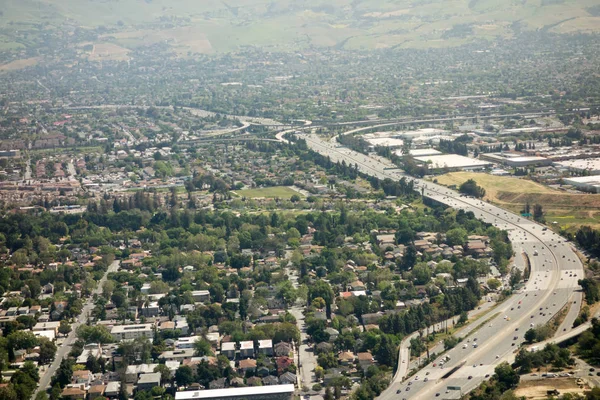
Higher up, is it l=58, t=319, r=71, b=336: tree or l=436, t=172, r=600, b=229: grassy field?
l=436, t=172, r=600, b=229: grassy field

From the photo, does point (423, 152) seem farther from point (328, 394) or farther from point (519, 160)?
point (328, 394)

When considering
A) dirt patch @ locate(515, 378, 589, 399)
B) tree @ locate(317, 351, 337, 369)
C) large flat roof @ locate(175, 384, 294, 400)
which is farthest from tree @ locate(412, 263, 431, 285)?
large flat roof @ locate(175, 384, 294, 400)

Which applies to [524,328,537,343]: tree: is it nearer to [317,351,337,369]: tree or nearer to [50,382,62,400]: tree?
[317,351,337,369]: tree

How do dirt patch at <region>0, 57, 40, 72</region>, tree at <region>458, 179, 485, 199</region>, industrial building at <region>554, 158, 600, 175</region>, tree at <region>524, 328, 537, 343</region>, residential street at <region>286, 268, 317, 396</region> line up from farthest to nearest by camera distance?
dirt patch at <region>0, 57, 40, 72</region>
industrial building at <region>554, 158, 600, 175</region>
tree at <region>458, 179, 485, 199</region>
tree at <region>524, 328, 537, 343</region>
residential street at <region>286, 268, 317, 396</region>

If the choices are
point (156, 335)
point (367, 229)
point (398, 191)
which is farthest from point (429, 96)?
point (156, 335)

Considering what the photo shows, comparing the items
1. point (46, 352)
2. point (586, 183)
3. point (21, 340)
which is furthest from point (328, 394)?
point (586, 183)

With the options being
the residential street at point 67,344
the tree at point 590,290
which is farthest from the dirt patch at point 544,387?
the residential street at point 67,344
